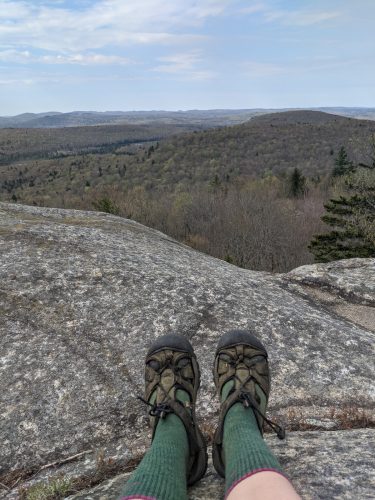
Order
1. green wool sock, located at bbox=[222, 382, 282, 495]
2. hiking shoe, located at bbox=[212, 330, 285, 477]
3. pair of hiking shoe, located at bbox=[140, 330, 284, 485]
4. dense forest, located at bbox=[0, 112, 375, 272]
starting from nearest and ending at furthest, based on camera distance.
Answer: green wool sock, located at bbox=[222, 382, 282, 495] < pair of hiking shoe, located at bbox=[140, 330, 284, 485] < hiking shoe, located at bbox=[212, 330, 285, 477] < dense forest, located at bbox=[0, 112, 375, 272]

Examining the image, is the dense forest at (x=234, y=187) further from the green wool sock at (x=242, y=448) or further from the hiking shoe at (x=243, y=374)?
the green wool sock at (x=242, y=448)

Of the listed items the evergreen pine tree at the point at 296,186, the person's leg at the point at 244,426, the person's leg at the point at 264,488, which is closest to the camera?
the person's leg at the point at 264,488

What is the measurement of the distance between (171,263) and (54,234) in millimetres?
2276

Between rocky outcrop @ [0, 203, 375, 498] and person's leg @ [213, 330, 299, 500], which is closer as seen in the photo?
person's leg @ [213, 330, 299, 500]

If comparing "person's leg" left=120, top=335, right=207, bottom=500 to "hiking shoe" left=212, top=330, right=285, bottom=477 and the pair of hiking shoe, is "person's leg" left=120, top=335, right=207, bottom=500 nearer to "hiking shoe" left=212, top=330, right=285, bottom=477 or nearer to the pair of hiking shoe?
the pair of hiking shoe

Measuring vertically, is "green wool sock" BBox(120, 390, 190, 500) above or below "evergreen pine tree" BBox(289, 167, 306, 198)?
above

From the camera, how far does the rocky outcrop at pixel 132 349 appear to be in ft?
11.2

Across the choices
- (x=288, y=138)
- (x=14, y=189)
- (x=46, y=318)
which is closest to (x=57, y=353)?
(x=46, y=318)

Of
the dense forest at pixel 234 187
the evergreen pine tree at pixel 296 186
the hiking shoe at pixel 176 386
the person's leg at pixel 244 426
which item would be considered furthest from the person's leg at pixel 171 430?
the evergreen pine tree at pixel 296 186

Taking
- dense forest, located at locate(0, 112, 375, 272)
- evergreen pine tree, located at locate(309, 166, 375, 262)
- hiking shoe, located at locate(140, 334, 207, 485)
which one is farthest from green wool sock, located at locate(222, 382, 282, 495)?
dense forest, located at locate(0, 112, 375, 272)

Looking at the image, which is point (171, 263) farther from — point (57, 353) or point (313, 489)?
point (313, 489)

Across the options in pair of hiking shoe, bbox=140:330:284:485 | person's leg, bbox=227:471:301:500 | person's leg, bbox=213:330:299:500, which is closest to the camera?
person's leg, bbox=227:471:301:500

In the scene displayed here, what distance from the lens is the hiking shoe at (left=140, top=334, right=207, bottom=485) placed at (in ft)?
9.28

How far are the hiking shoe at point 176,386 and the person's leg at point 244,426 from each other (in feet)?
0.53
